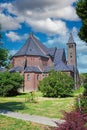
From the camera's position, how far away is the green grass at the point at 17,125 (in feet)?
48.1

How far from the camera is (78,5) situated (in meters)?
17.8

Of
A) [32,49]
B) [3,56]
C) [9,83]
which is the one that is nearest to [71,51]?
[32,49]

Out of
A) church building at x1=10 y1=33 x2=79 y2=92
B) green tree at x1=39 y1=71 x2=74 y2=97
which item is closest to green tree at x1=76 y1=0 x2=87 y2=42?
green tree at x1=39 y1=71 x2=74 y2=97

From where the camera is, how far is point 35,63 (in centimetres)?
6862

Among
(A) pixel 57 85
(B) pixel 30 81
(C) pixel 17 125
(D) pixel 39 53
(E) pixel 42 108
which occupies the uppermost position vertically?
(D) pixel 39 53

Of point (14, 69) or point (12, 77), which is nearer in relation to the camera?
point (12, 77)

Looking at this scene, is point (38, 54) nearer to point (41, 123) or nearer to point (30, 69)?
point (30, 69)

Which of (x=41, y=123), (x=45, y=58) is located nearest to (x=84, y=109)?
(x=41, y=123)

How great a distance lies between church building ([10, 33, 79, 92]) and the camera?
65938 millimetres

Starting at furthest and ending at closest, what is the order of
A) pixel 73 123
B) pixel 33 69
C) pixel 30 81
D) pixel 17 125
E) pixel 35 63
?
pixel 35 63
pixel 33 69
pixel 30 81
pixel 17 125
pixel 73 123

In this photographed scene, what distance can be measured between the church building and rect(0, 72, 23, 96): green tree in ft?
51.8

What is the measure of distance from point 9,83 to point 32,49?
24357 millimetres

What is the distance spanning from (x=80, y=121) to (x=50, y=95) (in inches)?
1231

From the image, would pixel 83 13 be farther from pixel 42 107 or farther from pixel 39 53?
pixel 39 53
